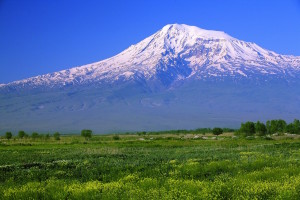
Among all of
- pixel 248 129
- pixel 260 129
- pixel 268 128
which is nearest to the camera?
pixel 248 129

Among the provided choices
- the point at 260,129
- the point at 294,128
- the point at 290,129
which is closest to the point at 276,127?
the point at 290,129

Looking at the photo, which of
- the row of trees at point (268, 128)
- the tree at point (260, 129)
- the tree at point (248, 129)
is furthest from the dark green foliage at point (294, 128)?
the tree at point (248, 129)

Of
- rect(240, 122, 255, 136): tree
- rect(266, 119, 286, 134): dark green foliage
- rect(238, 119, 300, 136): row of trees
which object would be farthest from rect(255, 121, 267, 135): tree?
rect(266, 119, 286, 134): dark green foliage

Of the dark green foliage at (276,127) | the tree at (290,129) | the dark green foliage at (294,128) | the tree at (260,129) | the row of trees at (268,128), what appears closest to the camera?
the dark green foliage at (294,128)

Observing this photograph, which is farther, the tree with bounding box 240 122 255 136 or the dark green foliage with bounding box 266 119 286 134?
the dark green foliage with bounding box 266 119 286 134

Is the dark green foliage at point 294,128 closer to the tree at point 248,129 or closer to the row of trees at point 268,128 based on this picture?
the row of trees at point 268,128

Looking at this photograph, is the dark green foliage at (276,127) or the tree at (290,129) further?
the dark green foliage at (276,127)

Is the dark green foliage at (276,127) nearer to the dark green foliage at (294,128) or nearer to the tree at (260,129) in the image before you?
the dark green foliage at (294,128)

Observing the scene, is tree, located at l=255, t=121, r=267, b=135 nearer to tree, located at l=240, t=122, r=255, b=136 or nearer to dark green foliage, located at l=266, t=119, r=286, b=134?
tree, located at l=240, t=122, r=255, b=136

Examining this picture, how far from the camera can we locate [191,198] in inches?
632

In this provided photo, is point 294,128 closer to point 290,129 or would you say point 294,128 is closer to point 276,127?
point 290,129

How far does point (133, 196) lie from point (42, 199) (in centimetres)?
449

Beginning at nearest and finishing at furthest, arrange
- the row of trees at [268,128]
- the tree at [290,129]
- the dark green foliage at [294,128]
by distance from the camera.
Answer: the dark green foliage at [294,128], the tree at [290,129], the row of trees at [268,128]

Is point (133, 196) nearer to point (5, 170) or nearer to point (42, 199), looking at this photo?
point (42, 199)
